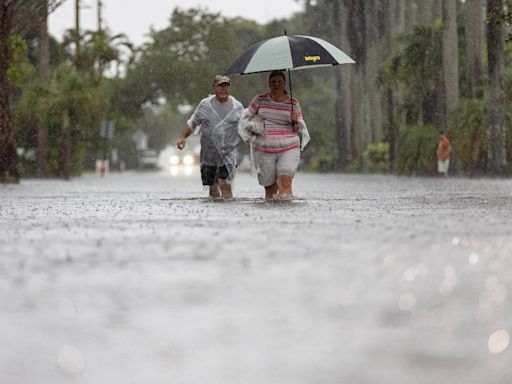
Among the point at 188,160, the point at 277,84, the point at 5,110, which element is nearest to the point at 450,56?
the point at 5,110

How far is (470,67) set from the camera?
42594mm

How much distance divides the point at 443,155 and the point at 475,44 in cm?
469

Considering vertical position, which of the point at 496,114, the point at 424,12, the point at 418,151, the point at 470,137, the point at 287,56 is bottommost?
the point at 418,151

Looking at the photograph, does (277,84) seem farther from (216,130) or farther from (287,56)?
(216,130)

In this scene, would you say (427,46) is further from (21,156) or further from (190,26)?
A: (190,26)

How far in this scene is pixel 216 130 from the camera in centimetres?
1794

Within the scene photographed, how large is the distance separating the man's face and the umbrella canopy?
0.56 metres

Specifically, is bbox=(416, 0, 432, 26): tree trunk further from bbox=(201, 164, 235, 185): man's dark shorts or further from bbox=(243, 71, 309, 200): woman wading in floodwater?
bbox=(243, 71, 309, 200): woman wading in floodwater

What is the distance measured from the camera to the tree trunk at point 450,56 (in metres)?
44.0

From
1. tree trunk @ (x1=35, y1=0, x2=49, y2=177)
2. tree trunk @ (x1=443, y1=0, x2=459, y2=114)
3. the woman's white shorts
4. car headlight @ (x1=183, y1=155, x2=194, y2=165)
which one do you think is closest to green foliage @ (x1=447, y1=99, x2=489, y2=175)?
tree trunk @ (x1=443, y1=0, x2=459, y2=114)

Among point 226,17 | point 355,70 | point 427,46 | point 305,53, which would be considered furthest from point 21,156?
point 226,17

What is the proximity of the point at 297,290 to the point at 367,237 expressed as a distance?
12.3ft

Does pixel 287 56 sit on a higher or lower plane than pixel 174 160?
higher

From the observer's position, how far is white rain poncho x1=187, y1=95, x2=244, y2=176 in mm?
17984
